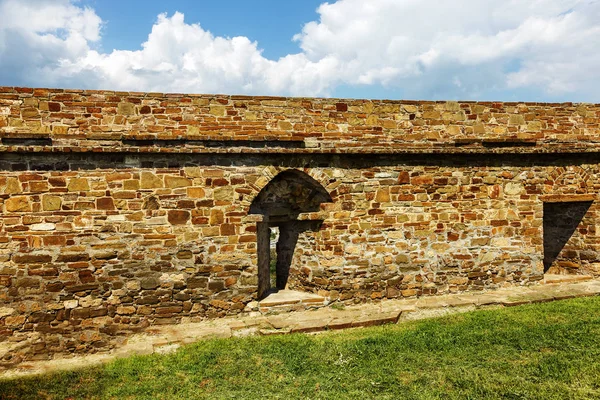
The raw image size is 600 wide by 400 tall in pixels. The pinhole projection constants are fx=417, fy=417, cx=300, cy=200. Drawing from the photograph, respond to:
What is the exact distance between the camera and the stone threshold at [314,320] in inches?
240

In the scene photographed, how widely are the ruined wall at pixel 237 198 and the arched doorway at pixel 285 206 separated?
195mm

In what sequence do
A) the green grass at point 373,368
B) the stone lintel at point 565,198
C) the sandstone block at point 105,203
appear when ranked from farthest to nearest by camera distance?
the stone lintel at point 565,198 < the sandstone block at point 105,203 < the green grass at point 373,368

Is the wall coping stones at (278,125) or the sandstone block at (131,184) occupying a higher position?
the wall coping stones at (278,125)

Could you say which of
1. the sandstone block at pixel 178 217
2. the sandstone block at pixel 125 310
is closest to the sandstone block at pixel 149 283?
the sandstone block at pixel 125 310

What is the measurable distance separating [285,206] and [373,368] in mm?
3438

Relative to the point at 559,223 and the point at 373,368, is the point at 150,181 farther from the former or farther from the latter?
the point at 559,223

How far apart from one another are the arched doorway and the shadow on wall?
17.1 feet

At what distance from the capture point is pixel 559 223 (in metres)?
9.13

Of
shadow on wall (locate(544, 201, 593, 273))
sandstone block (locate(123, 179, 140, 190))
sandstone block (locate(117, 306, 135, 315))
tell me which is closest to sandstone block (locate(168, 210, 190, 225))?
sandstone block (locate(123, 179, 140, 190))

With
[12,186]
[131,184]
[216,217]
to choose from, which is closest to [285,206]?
[216,217]

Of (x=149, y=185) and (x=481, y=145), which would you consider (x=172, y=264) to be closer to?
(x=149, y=185)

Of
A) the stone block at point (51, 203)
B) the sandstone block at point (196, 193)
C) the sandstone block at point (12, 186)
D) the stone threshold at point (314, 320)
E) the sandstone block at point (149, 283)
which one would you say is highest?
the sandstone block at point (12, 186)

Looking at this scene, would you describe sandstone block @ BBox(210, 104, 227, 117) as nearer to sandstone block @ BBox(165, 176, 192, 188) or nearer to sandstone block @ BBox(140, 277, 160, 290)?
sandstone block @ BBox(165, 176, 192, 188)

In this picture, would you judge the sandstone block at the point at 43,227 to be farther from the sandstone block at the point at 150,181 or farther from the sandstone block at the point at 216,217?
the sandstone block at the point at 216,217
